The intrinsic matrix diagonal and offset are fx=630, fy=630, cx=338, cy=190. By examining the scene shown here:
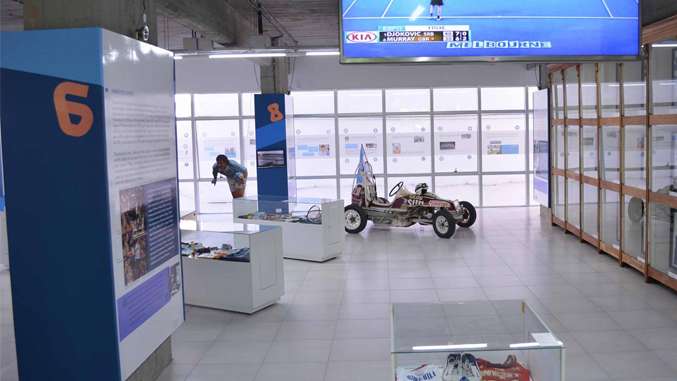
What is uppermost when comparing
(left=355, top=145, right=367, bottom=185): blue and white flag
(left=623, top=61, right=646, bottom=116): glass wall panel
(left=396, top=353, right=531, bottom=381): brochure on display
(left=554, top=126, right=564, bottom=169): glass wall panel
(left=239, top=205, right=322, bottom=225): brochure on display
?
(left=623, top=61, right=646, bottom=116): glass wall panel

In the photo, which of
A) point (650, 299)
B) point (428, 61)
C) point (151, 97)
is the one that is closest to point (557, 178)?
point (650, 299)

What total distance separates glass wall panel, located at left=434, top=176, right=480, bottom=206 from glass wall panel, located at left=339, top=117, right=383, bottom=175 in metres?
3.95

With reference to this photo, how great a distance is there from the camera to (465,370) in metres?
3.39

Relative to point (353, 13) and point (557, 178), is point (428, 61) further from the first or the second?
point (557, 178)

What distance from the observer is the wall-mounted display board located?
4.06 m

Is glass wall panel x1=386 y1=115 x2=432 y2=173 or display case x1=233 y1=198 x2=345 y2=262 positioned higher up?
glass wall panel x1=386 y1=115 x2=432 y2=173

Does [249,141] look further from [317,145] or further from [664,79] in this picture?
[664,79]

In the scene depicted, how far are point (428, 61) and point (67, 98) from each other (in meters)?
2.44

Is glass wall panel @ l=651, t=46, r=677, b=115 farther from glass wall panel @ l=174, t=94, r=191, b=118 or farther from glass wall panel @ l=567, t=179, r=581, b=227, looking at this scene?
glass wall panel @ l=174, t=94, r=191, b=118

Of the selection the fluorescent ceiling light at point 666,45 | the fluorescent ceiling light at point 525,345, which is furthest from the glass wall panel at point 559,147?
the fluorescent ceiling light at point 525,345

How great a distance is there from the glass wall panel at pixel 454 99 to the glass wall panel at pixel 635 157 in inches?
337

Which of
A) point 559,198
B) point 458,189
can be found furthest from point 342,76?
point 458,189

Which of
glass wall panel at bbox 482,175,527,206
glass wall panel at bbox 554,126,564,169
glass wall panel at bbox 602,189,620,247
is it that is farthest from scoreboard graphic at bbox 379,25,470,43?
glass wall panel at bbox 482,175,527,206

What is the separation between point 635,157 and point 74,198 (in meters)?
7.29
